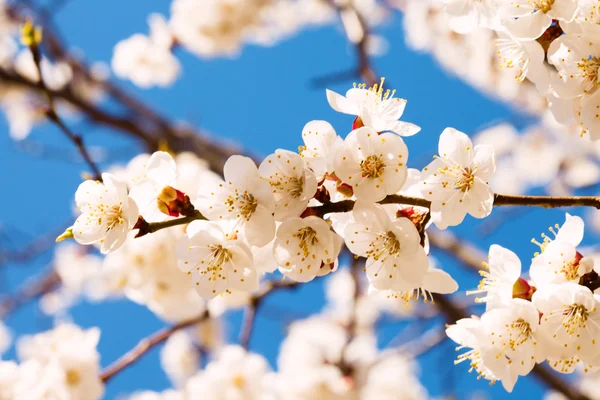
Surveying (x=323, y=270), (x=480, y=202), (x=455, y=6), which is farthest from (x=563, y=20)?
(x=323, y=270)

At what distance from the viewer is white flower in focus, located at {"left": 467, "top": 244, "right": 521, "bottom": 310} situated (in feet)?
3.83

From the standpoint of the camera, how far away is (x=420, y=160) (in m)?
3.72

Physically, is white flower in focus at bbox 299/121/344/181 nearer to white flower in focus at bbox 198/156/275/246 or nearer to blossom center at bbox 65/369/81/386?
white flower in focus at bbox 198/156/275/246

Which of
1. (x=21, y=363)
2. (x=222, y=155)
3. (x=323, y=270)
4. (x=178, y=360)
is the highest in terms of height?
(x=323, y=270)

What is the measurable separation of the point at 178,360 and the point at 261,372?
96.4 inches

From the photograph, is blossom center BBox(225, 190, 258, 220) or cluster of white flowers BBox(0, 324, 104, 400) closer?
blossom center BBox(225, 190, 258, 220)

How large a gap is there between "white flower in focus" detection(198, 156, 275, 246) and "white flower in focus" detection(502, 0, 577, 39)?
0.69m

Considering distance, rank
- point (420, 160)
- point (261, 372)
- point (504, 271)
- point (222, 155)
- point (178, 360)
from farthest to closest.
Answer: point (178, 360) → point (222, 155) → point (420, 160) → point (261, 372) → point (504, 271)

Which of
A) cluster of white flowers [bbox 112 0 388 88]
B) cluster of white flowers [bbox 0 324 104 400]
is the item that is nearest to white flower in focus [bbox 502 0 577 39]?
cluster of white flowers [bbox 0 324 104 400]

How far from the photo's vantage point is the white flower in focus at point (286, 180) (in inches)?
42.4

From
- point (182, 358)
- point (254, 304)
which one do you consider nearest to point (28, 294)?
point (182, 358)

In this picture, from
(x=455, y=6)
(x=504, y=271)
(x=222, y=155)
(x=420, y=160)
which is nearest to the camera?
(x=504, y=271)

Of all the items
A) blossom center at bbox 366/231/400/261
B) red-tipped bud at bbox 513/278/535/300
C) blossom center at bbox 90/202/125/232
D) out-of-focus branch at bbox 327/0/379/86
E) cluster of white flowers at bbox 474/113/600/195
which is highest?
blossom center at bbox 90/202/125/232

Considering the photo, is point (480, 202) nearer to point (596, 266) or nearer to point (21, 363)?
point (596, 266)
